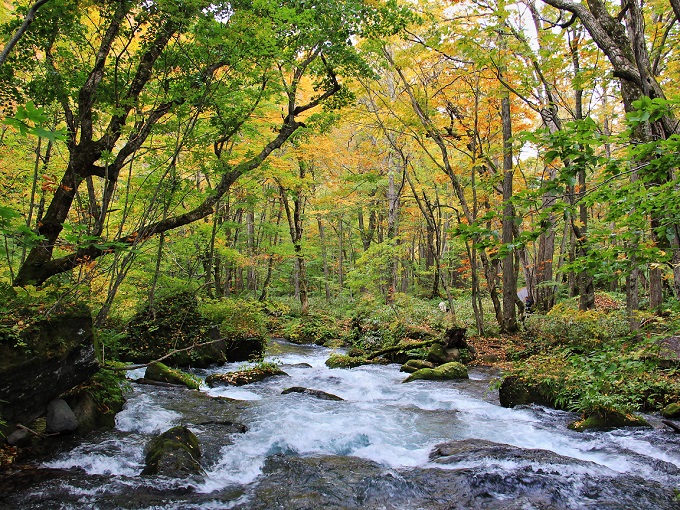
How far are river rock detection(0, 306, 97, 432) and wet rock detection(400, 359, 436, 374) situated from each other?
25.9ft

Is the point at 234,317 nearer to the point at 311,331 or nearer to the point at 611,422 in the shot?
the point at 311,331

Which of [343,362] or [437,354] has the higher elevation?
[437,354]

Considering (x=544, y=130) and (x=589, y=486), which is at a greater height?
(x=544, y=130)

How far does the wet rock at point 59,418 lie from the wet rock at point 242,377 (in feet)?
13.4

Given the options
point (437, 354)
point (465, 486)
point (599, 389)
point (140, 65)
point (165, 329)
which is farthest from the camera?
point (437, 354)

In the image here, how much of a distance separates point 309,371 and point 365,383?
2122 millimetres

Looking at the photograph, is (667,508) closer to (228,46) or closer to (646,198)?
(646,198)

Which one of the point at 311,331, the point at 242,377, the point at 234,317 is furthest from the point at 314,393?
the point at 311,331

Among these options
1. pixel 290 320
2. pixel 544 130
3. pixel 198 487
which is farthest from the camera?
pixel 290 320

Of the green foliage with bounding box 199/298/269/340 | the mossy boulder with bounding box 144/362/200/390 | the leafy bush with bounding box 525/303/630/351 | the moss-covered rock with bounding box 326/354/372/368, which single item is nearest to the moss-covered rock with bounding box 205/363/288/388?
the mossy boulder with bounding box 144/362/200/390

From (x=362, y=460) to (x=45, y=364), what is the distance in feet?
13.7

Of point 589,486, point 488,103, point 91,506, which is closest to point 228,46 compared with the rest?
point 91,506

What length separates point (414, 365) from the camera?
11.4 meters

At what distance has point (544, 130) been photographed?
3053 mm
